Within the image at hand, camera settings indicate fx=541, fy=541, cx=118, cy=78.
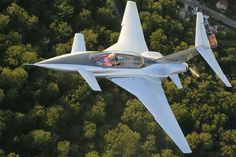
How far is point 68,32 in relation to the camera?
80.6 m

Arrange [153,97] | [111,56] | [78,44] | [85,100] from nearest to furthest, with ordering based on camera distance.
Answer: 1. [111,56]
2. [153,97]
3. [78,44]
4. [85,100]

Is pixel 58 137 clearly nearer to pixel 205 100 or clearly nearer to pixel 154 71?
pixel 154 71

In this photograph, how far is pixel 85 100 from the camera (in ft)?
246

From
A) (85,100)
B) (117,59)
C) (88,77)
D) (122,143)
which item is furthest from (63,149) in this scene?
(117,59)

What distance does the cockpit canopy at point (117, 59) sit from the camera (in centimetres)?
6900

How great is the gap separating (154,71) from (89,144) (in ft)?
42.6

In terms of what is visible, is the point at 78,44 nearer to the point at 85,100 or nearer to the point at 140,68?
the point at 85,100

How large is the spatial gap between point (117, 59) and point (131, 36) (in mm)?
8473

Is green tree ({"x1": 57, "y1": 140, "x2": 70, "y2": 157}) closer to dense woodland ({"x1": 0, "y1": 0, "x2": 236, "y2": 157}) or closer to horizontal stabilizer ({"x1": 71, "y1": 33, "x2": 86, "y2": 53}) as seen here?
dense woodland ({"x1": 0, "y1": 0, "x2": 236, "y2": 157})

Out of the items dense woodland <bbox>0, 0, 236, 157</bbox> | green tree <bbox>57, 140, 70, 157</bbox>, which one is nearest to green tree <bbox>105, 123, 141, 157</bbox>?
dense woodland <bbox>0, 0, 236, 157</bbox>

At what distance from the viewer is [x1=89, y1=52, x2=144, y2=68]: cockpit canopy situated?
69000 mm

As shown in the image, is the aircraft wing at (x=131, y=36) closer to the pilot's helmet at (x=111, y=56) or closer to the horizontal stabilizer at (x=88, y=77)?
the pilot's helmet at (x=111, y=56)

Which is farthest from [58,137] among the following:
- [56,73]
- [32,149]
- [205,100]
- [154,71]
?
[205,100]

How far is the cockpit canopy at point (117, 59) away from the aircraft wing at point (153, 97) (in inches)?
73.9
